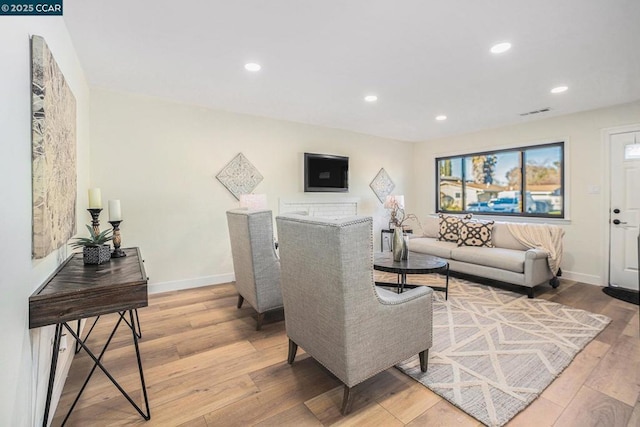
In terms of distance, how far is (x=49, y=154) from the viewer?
1477 mm

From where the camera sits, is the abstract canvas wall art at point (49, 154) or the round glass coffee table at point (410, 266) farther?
the round glass coffee table at point (410, 266)

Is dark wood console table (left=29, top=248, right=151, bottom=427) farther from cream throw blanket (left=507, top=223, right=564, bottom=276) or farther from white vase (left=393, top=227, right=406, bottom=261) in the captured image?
cream throw blanket (left=507, top=223, right=564, bottom=276)

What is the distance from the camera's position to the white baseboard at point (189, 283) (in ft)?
11.9

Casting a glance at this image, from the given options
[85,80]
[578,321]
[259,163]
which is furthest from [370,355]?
[85,80]

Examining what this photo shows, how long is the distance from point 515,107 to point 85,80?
200 inches

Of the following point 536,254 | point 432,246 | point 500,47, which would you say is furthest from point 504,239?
point 500,47

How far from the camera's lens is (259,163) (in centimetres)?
435

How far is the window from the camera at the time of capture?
4.47m

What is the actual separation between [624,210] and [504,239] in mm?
1417

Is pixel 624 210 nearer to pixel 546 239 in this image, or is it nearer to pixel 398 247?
pixel 546 239

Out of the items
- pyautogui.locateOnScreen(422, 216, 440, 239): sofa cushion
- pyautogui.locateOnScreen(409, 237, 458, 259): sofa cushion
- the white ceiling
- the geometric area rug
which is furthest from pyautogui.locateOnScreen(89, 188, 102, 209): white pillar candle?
pyautogui.locateOnScreen(422, 216, 440, 239): sofa cushion

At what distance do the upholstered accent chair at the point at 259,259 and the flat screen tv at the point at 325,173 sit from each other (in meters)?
2.24

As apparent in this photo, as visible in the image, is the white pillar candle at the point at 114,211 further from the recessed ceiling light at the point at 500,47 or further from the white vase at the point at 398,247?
the recessed ceiling light at the point at 500,47

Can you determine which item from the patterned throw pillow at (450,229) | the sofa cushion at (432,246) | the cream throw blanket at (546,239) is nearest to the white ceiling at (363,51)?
the cream throw blanket at (546,239)
